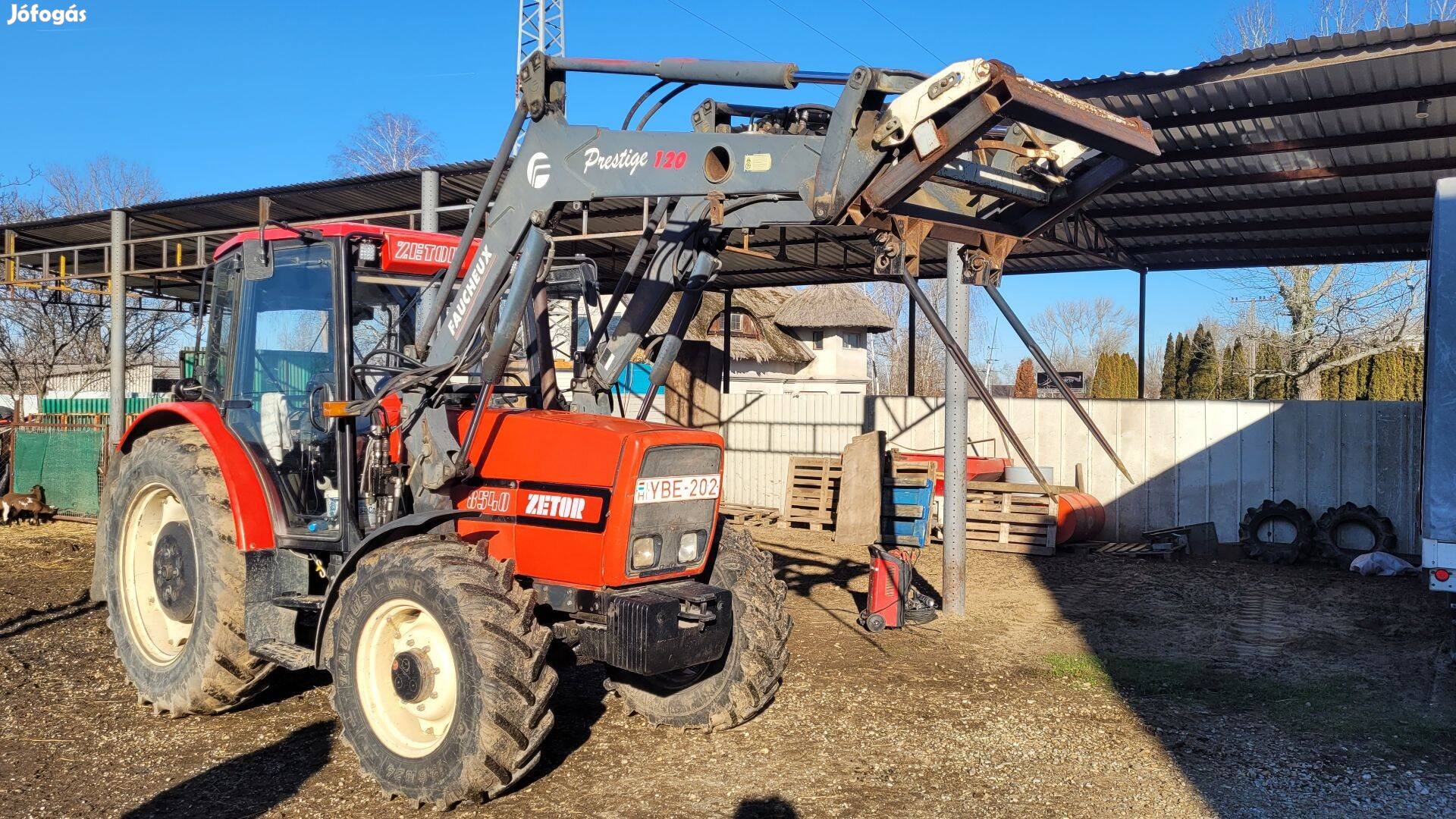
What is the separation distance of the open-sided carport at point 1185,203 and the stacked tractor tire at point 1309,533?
3908 millimetres

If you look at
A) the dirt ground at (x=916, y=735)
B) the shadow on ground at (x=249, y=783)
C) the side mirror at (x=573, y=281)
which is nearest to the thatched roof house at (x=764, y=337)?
the dirt ground at (x=916, y=735)

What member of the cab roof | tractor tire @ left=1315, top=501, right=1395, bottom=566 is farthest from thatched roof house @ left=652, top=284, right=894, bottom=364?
the cab roof

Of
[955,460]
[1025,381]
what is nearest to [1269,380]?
[1025,381]

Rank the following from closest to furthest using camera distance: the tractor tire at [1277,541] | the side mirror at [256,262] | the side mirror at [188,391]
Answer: the side mirror at [256,262] < the side mirror at [188,391] < the tractor tire at [1277,541]

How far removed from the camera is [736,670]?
5.65m

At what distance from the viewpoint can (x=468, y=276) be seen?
217 inches

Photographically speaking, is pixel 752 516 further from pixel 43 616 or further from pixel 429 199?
pixel 43 616

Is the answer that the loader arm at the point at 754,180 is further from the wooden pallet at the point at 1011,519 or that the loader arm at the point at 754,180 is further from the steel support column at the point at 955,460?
the wooden pallet at the point at 1011,519

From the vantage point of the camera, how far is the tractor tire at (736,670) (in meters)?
5.61

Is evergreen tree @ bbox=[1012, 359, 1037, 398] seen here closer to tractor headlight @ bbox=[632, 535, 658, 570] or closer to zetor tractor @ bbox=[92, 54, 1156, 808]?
zetor tractor @ bbox=[92, 54, 1156, 808]

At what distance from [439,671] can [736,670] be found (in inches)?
59.6

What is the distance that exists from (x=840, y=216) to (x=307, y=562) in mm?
3424

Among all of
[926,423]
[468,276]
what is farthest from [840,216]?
[926,423]

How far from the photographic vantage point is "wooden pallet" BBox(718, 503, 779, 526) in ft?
54.0
